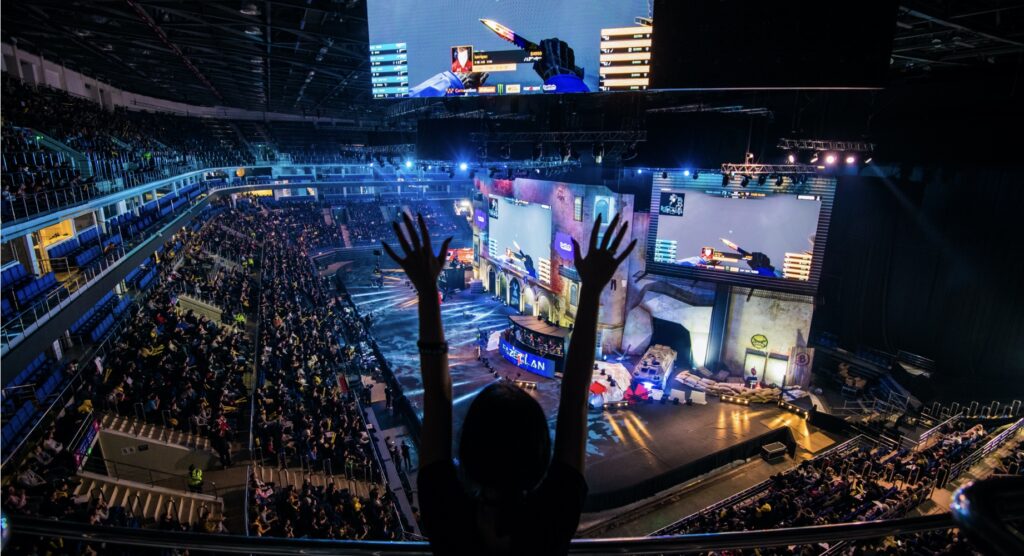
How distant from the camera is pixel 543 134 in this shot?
15.1 meters

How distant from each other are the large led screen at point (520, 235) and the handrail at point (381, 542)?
68.4ft

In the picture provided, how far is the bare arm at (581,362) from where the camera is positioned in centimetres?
166

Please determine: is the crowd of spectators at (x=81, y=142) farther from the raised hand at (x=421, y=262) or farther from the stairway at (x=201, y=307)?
the raised hand at (x=421, y=262)

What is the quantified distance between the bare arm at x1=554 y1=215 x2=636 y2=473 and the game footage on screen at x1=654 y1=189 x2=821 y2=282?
17163mm

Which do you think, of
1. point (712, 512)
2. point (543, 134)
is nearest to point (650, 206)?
point (543, 134)

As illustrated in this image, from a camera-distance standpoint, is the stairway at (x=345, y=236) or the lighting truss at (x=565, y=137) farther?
the stairway at (x=345, y=236)

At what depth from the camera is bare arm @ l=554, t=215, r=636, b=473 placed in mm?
1660

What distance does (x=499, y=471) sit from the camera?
4.40ft

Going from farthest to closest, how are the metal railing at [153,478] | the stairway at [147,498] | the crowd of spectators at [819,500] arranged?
the crowd of spectators at [819,500], the metal railing at [153,478], the stairway at [147,498]

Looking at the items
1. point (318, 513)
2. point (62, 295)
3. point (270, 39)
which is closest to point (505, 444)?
point (318, 513)

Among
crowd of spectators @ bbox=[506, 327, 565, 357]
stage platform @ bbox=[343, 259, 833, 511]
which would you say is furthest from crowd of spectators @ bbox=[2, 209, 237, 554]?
crowd of spectators @ bbox=[506, 327, 565, 357]

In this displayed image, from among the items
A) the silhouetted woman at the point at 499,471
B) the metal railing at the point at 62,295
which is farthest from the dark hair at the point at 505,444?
the metal railing at the point at 62,295

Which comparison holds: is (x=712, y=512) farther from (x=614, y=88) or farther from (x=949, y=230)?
(x=949, y=230)

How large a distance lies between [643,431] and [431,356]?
1526 cm
